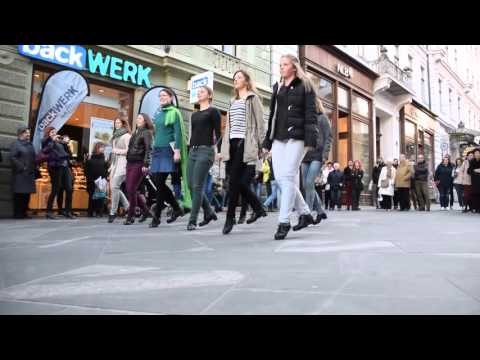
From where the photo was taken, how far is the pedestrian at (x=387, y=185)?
46.0 ft

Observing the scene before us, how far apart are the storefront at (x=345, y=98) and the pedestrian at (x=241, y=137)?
42.2 feet

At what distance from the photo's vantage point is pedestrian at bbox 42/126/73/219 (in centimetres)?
861

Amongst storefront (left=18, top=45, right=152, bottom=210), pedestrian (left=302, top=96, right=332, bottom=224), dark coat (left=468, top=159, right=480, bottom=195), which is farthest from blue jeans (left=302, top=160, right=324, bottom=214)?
dark coat (left=468, top=159, right=480, bottom=195)

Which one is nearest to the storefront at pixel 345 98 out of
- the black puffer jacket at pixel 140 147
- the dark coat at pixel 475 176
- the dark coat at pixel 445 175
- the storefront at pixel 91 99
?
the dark coat at pixel 445 175

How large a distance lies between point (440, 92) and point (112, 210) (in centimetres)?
3173

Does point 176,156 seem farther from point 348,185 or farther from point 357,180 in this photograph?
point 348,185

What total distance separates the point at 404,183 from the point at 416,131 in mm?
16576

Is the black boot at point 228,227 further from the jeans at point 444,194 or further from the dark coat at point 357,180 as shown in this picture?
→ the jeans at point 444,194

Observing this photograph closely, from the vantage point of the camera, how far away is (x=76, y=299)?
6.56ft

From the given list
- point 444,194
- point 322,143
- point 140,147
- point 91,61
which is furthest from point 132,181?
point 444,194

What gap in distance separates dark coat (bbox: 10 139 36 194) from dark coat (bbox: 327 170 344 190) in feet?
31.1
